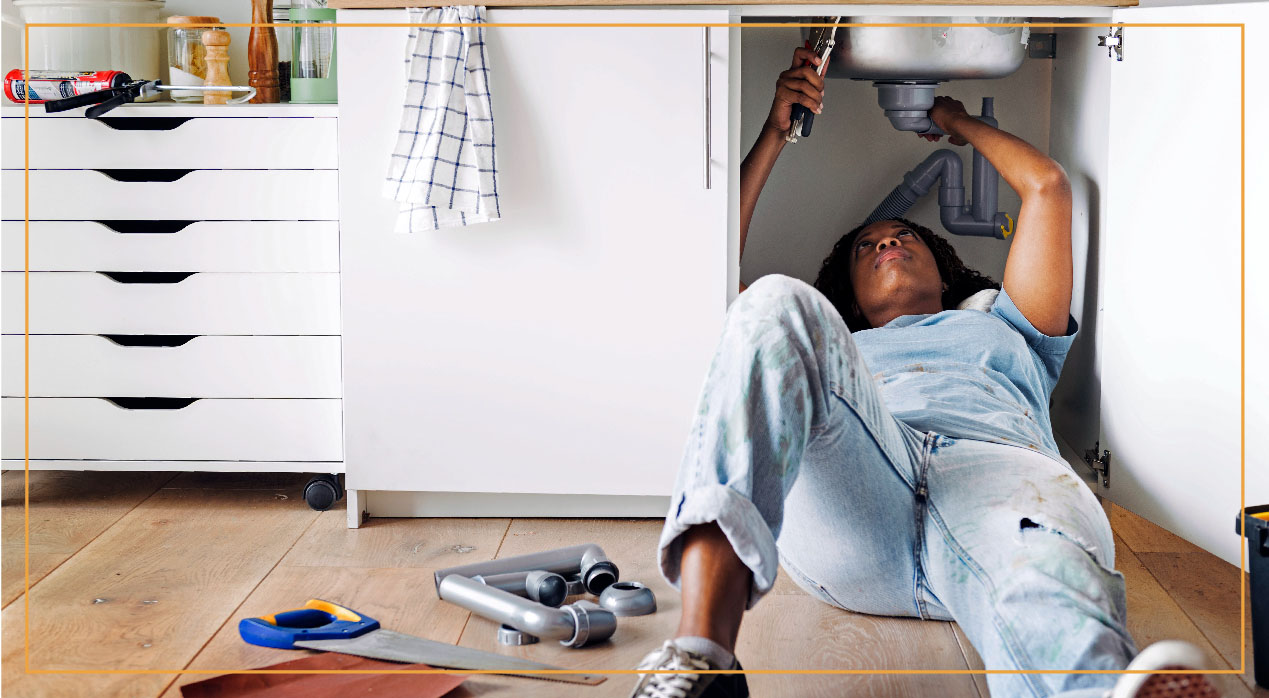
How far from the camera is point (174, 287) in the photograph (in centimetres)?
161

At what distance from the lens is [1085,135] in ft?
4.86

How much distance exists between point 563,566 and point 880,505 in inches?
19.4

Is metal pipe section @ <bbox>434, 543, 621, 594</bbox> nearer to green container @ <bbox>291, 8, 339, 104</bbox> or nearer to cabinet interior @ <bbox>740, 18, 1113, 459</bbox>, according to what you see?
cabinet interior @ <bbox>740, 18, 1113, 459</bbox>

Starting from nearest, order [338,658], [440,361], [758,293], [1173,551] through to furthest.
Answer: [758,293], [338,658], [1173,551], [440,361]

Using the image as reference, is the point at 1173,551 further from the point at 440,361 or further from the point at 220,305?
the point at 220,305

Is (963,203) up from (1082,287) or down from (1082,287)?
up

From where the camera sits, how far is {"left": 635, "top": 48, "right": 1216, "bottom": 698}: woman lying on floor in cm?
82

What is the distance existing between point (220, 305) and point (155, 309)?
0.10 metres

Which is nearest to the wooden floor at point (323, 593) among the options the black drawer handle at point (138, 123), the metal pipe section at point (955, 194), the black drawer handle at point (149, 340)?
the black drawer handle at point (149, 340)

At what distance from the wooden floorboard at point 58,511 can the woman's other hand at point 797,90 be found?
1120 millimetres

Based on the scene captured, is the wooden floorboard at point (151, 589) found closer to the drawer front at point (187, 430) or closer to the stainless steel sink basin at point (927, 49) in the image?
the drawer front at point (187, 430)

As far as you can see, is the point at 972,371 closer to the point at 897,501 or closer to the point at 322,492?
the point at 897,501

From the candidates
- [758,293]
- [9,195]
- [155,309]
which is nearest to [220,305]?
[155,309]

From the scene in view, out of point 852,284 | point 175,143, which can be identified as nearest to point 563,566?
point 852,284
